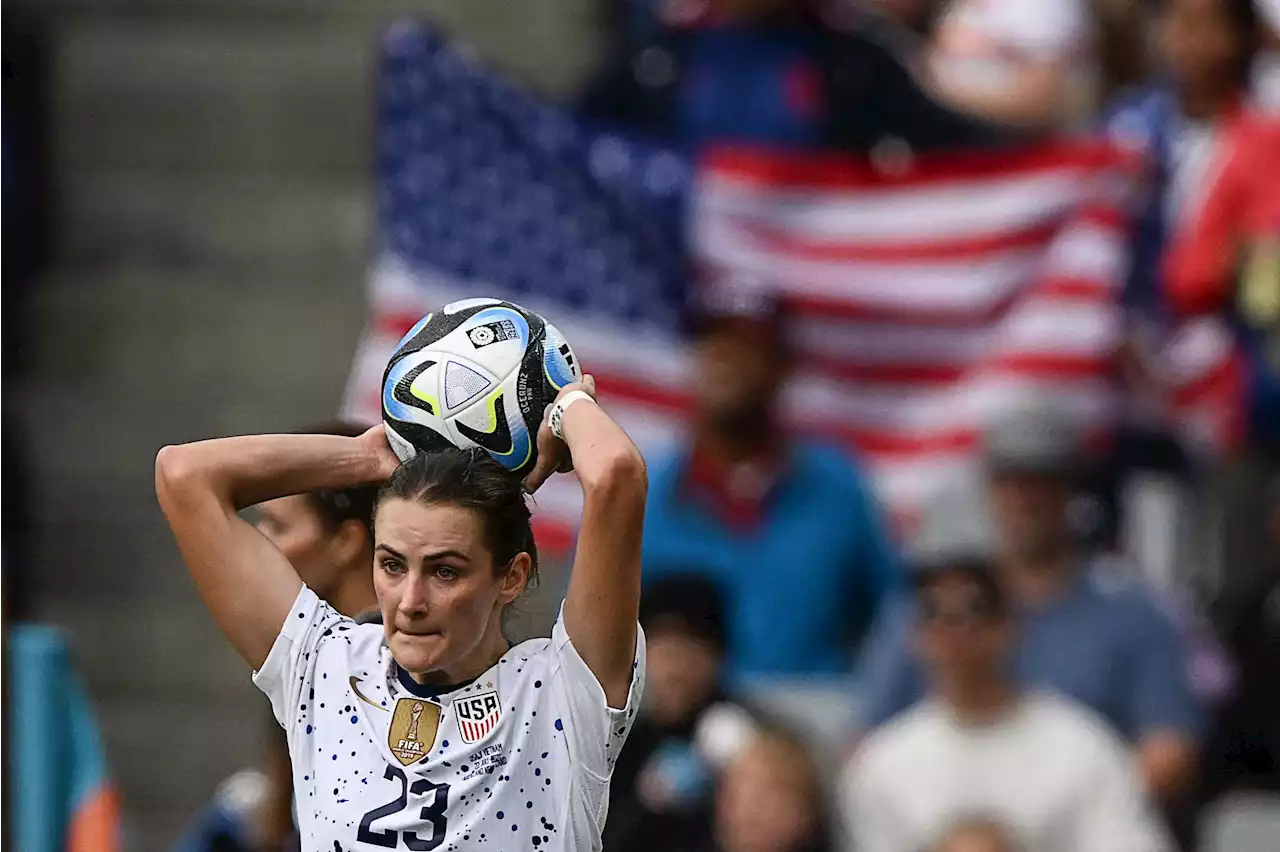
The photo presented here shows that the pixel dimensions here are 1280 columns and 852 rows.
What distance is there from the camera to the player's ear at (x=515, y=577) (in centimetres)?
396

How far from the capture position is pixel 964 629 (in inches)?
281

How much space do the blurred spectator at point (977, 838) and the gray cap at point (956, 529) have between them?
0.77m

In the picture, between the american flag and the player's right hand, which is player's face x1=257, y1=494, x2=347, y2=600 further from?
the american flag

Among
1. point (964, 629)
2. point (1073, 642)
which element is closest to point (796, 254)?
point (1073, 642)

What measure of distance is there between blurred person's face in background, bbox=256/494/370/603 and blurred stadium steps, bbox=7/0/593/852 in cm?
471

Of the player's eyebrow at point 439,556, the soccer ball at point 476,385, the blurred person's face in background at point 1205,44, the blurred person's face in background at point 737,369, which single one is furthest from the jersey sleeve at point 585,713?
the blurred person's face in background at point 1205,44

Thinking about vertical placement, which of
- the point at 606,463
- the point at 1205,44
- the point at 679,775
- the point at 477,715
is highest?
the point at 606,463

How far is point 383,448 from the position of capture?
4.18 m

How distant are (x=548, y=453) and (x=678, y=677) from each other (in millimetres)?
2936

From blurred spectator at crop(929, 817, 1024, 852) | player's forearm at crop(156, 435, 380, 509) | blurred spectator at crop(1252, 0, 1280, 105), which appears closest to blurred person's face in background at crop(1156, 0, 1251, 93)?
blurred spectator at crop(1252, 0, 1280, 105)

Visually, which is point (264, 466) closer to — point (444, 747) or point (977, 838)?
point (444, 747)

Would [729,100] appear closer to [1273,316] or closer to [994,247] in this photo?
[994,247]

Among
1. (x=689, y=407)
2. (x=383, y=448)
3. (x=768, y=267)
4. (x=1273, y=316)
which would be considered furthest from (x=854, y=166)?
(x=383, y=448)

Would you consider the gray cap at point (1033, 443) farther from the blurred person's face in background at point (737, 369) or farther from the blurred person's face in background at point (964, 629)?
the blurred person's face in background at point (737, 369)
